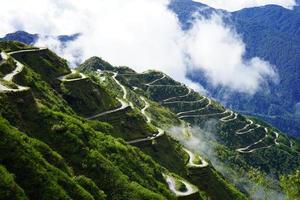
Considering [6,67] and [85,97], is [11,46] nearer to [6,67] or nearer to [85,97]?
[85,97]

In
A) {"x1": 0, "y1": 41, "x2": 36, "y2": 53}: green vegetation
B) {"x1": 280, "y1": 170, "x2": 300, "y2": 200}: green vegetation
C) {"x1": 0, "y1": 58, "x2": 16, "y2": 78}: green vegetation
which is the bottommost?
{"x1": 280, "y1": 170, "x2": 300, "y2": 200}: green vegetation

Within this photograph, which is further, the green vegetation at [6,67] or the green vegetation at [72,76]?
the green vegetation at [72,76]

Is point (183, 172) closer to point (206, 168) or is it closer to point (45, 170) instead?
point (206, 168)

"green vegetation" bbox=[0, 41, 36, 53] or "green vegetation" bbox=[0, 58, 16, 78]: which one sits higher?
"green vegetation" bbox=[0, 58, 16, 78]

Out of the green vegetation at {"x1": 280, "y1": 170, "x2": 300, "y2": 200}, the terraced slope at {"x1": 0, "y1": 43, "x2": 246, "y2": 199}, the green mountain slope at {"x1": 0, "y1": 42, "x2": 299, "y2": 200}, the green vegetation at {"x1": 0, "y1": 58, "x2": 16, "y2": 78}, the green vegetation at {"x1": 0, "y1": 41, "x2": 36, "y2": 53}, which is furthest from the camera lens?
the green vegetation at {"x1": 0, "y1": 41, "x2": 36, "y2": 53}

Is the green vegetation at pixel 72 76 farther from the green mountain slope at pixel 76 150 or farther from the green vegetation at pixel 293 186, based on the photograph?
the green vegetation at pixel 293 186

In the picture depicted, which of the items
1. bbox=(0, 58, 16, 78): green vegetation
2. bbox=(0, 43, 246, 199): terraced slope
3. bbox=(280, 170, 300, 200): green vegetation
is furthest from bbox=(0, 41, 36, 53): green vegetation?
bbox=(280, 170, 300, 200): green vegetation

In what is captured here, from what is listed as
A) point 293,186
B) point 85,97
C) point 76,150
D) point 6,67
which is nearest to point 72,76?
point 85,97

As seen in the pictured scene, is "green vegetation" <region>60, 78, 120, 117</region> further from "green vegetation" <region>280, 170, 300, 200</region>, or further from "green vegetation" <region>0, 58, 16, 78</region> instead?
"green vegetation" <region>280, 170, 300, 200</region>

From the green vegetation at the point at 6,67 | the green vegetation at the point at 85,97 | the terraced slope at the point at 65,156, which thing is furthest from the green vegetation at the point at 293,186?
the green vegetation at the point at 6,67

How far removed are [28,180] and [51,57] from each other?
348ft

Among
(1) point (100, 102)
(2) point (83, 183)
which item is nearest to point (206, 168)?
(1) point (100, 102)

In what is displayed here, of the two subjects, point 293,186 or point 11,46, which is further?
point 11,46

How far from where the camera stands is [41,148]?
204 feet
